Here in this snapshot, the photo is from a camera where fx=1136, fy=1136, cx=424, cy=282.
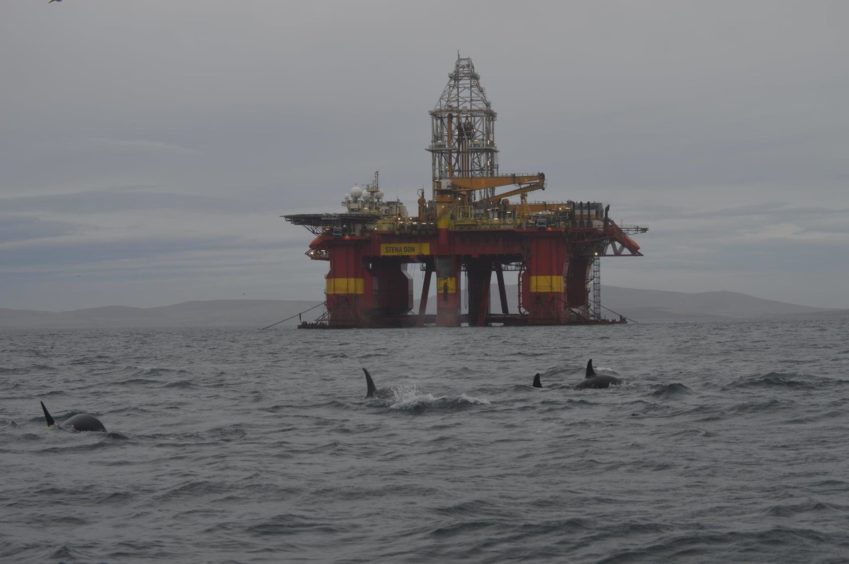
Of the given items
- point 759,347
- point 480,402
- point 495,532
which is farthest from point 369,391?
point 759,347

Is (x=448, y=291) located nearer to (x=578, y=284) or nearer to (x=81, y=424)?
(x=578, y=284)

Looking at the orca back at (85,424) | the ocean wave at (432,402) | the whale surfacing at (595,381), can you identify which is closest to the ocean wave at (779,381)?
the whale surfacing at (595,381)

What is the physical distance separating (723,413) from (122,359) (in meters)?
51.9

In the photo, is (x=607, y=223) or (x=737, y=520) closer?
(x=737, y=520)

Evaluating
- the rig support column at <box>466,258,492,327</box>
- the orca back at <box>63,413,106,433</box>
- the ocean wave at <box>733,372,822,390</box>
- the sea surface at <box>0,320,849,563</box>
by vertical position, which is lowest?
the sea surface at <box>0,320,849,563</box>

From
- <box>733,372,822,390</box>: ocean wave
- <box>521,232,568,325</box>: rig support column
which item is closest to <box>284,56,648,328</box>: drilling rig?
<box>521,232,568,325</box>: rig support column

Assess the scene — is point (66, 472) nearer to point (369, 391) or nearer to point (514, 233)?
point (369, 391)

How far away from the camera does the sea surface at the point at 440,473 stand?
16594 mm

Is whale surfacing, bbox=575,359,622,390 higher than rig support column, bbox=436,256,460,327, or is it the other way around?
rig support column, bbox=436,256,460,327

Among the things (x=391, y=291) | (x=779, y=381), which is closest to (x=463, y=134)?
(x=391, y=291)

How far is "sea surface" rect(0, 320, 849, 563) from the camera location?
653 inches

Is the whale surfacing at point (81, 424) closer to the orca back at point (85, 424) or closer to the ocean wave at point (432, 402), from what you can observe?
the orca back at point (85, 424)

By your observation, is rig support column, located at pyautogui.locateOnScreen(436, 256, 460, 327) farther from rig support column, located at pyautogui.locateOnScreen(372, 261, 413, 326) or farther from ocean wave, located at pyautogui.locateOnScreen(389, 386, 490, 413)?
ocean wave, located at pyautogui.locateOnScreen(389, 386, 490, 413)

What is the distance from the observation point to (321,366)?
189 feet
